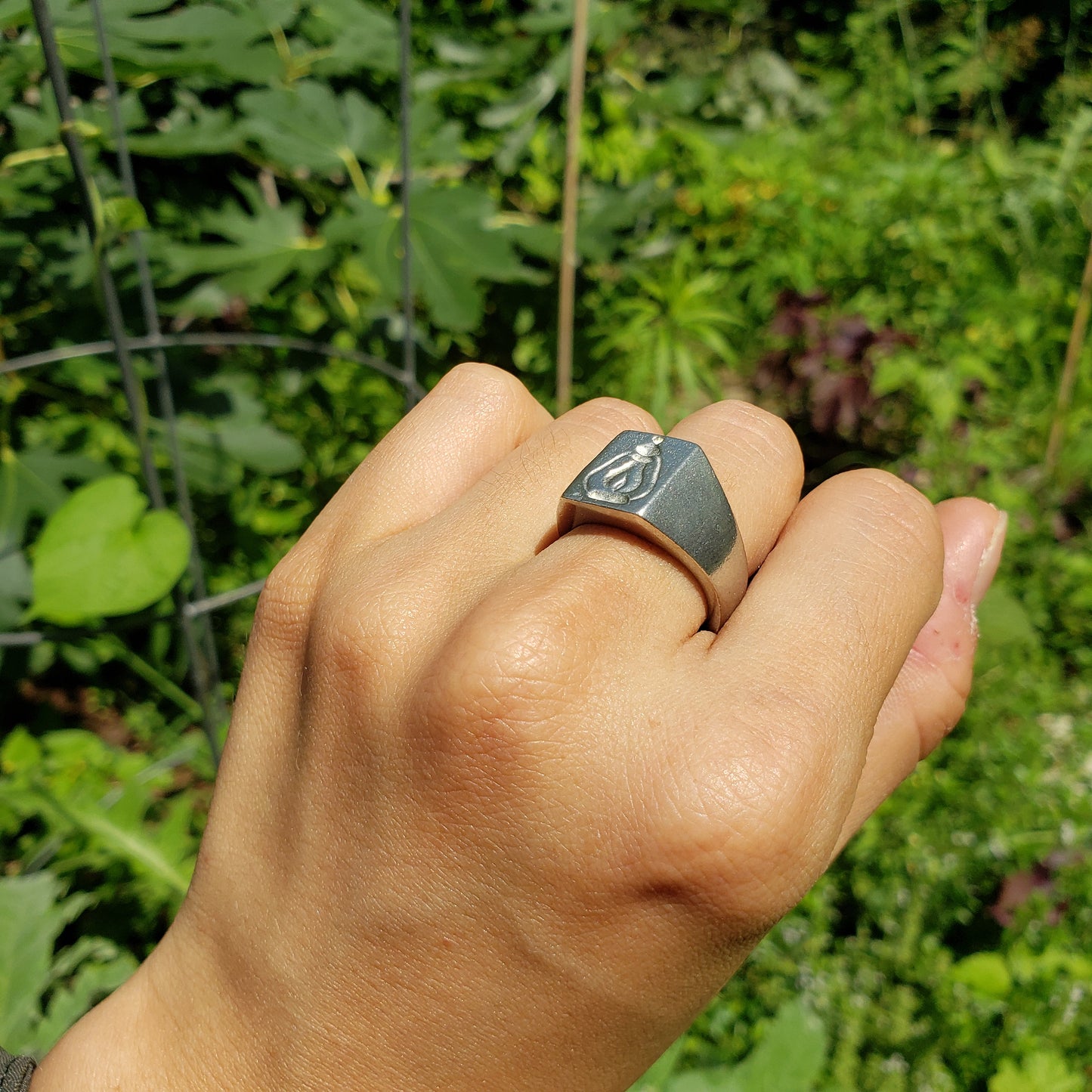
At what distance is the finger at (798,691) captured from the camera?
0.67 m

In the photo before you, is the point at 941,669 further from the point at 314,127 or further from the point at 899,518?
the point at 314,127

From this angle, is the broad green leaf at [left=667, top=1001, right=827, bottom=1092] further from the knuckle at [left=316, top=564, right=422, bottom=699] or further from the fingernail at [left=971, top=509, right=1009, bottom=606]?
the knuckle at [left=316, top=564, right=422, bottom=699]

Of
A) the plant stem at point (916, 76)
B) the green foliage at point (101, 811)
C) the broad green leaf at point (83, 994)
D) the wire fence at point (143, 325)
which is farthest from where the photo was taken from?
the plant stem at point (916, 76)

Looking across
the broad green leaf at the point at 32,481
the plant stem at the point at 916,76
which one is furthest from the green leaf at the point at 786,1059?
the plant stem at the point at 916,76

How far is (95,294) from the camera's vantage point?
69.7 inches

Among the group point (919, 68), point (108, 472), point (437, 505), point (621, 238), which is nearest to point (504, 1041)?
point (437, 505)

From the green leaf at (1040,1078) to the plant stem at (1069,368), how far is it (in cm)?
208

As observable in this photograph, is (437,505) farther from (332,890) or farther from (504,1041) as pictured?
(504,1041)

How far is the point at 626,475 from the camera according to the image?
0.77m

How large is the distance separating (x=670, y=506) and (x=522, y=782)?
242 mm

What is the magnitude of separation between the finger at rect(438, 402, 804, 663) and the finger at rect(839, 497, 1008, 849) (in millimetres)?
203

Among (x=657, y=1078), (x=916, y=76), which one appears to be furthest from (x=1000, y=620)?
(x=916, y=76)

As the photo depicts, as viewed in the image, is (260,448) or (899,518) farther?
(260,448)

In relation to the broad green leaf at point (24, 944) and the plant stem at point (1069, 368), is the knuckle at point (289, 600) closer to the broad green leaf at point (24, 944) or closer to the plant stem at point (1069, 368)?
the broad green leaf at point (24, 944)
